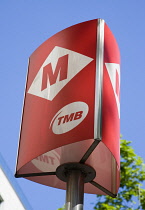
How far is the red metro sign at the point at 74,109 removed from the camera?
5273mm

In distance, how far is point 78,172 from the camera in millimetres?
5445

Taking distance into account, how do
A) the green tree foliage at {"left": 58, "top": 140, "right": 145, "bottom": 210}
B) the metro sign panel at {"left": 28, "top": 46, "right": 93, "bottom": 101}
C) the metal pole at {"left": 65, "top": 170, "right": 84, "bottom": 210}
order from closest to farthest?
1. the metal pole at {"left": 65, "top": 170, "right": 84, "bottom": 210}
2. the metro sign panel at {"left": 28, "top": 46, "right": 93, "bottom": 101}
3. the green tree foliage at {"left": 58, "top": 140, "right": 145, "bottom": 210}

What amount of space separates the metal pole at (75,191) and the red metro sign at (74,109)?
0.51 feet

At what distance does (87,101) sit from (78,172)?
2.47 ft

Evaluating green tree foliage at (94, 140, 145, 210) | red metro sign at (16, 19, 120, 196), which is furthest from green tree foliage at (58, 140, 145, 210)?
red metro sign at (16, 19, 120, 196)

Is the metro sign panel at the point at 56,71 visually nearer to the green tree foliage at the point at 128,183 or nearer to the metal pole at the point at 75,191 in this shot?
the metal pole at the point at 75,191

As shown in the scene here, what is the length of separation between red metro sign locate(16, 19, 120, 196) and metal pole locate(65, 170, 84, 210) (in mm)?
156

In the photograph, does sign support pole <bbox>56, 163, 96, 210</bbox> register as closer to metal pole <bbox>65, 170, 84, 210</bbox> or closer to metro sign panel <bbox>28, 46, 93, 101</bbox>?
metal pole <bbox>65, 170, 84, 210</bbox>

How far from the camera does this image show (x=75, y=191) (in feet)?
17.3

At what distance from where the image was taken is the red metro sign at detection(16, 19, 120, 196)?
17.3 ft

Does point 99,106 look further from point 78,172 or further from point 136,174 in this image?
point 136,174

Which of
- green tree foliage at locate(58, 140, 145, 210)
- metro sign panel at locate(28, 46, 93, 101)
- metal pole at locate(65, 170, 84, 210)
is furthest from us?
green tree foliage at locate(58, 140, 145, 210)

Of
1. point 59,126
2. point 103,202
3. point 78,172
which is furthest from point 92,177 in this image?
point 103,202

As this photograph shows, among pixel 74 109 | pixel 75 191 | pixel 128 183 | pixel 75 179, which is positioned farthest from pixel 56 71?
pixel 128 183
